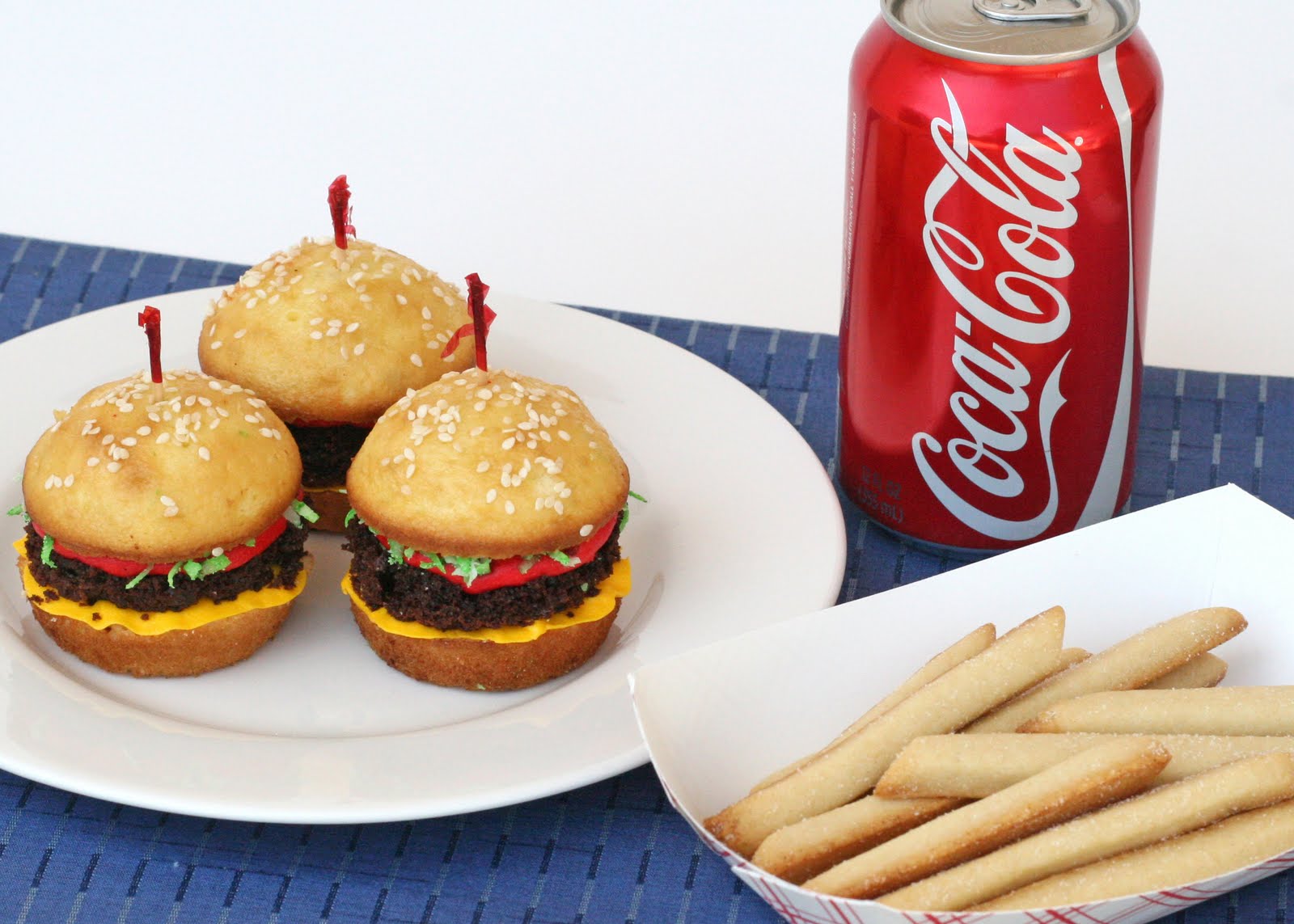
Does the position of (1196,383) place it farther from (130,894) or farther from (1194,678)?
(130,894)

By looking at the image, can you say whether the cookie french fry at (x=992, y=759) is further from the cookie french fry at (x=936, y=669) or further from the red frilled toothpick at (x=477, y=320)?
the red frilled toothpick at (x=477, y=320)

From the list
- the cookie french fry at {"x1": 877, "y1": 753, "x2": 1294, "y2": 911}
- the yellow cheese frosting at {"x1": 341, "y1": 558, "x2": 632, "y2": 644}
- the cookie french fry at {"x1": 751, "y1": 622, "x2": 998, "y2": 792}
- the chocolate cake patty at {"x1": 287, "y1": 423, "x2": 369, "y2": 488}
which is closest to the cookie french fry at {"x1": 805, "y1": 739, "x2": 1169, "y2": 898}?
the cookie french fry at {"x1": 877, "y1": 753, "x2": 1294, "y2": 911}

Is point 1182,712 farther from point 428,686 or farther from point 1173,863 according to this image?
point 428,686

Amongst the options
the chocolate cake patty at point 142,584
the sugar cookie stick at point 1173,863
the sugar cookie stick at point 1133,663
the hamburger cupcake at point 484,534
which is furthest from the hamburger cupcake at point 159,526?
the sugar cookie stick at point 1173,863

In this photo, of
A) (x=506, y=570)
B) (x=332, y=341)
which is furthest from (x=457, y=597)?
(x=332, y=341)

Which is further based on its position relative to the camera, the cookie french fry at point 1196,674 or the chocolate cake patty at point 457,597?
the chocolate cake patty at point 457,597

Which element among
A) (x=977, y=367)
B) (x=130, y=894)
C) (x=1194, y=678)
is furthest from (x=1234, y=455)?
(x=130, y=894)

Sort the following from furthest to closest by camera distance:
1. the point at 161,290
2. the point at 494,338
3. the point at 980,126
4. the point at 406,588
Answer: the point at 161,290 → the point at 494,338 → the point at 406,588 → the point at 980,126
